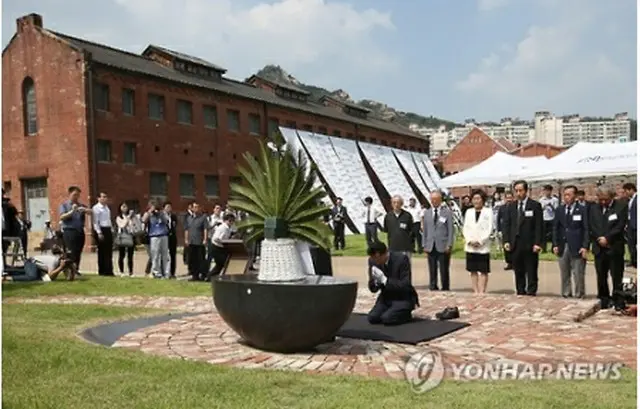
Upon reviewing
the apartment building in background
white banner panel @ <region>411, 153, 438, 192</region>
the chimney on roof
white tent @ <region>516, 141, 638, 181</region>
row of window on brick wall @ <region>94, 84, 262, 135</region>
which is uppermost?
the apartment building in background

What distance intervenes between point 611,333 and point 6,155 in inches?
1243

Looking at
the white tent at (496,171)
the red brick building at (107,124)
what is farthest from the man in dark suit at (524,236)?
the red brick building at (107,124)

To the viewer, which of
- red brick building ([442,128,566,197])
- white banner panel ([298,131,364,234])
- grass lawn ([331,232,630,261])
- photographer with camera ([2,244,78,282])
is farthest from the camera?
red brick building ([442,128,566,197])

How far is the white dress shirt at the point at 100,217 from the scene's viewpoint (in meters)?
14.7

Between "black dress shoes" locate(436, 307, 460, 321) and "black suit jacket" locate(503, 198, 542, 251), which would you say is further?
"black suit jacket" locate(503, 198, 542, 251)

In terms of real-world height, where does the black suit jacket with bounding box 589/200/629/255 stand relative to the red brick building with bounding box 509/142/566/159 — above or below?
below

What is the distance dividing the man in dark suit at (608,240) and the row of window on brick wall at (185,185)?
2283 cm

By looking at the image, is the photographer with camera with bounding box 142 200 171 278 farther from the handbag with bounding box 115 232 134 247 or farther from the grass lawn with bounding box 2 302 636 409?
the grass lawn with bounding box 2 302 636 409

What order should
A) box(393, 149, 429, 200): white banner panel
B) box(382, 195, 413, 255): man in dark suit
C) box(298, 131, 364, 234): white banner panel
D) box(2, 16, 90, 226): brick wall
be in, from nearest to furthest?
1. box(382, 195, 413, 255): man in dark suit
2. box(2, 16, 90, 226): brick wall
3. box(298, 131, 364, 234): white banner panel
4. box(393, 149, 429, 200): white banner panel

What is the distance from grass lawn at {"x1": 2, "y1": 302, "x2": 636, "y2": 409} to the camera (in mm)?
4855

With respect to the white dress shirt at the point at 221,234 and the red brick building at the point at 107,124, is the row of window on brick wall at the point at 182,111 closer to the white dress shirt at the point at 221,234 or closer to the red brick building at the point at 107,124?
the red brick building at the point at 107,124

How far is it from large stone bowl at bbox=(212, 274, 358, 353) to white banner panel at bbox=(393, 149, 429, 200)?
40426mm

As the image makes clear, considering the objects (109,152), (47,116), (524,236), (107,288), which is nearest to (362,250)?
(107,288)

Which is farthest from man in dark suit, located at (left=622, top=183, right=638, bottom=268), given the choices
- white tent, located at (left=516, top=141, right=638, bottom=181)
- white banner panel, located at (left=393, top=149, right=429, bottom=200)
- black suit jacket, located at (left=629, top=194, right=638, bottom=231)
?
white banner panel, located at (left=393, top=149, right=429, bottom=200)
